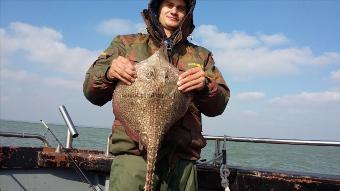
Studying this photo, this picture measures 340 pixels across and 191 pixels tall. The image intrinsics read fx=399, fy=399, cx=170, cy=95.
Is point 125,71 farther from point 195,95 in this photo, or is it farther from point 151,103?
point 195,95

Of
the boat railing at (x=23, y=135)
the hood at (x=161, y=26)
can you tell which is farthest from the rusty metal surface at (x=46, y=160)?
the hood at (x=161, y=26)

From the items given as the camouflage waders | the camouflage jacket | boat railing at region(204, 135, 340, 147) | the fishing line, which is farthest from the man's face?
the fishing line

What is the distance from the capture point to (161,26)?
11.5ft

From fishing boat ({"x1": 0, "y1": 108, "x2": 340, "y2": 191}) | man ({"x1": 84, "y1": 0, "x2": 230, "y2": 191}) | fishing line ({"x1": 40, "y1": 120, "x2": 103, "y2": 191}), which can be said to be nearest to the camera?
man ({"x1": 84, "y1": 0, "x2": 230, "y2": 191})

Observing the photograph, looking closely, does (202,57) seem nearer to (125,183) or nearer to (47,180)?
(125,183)

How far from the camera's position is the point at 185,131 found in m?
3.16

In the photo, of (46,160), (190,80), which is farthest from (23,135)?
(190,80)

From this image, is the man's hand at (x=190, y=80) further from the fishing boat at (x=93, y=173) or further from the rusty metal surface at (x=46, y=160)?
the rusty metal surface at (x=46, y=160)

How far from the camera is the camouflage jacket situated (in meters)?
3.06

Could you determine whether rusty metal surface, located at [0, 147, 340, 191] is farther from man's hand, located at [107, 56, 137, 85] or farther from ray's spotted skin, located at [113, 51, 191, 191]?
man's hand, located at [107, 56, 137, 85]

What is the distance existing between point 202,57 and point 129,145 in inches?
41.4

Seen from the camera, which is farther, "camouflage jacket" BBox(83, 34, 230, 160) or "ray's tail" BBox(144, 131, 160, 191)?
"camouflage jacket" BBox(83, 34, 230, 160)

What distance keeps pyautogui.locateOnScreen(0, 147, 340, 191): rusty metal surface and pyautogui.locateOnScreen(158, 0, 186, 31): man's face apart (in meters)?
1.50

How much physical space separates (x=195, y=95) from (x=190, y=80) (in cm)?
29
